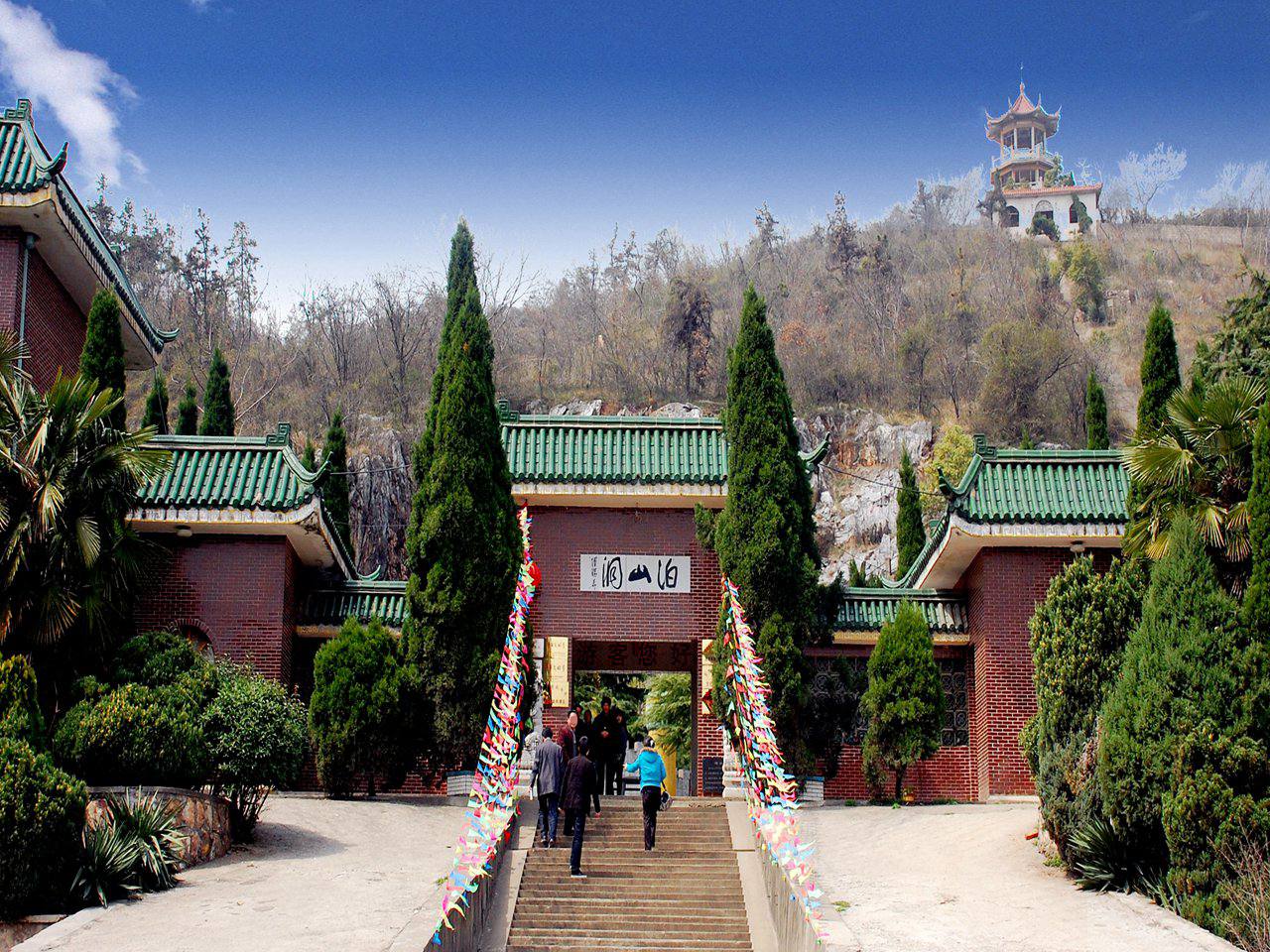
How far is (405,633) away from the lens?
19141 millimetres

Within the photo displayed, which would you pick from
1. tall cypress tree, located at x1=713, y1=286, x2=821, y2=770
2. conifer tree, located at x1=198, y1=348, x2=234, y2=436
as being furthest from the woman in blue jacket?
conifer tree, located at x1=198, y1=348, x2=234, y2=436

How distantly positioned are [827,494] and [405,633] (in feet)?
111

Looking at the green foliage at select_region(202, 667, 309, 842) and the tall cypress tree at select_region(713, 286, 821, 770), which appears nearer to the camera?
the green foliage at select_region(202, 667, 309, 842)

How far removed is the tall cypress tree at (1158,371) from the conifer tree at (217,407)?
1621cm

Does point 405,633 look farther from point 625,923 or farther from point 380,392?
point 380,392

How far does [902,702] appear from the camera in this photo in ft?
63.6

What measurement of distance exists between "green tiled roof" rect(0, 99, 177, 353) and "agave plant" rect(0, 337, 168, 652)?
14.0ft

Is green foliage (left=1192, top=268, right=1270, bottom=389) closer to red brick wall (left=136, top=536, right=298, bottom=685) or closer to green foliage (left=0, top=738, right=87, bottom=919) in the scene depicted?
red brick wall (left=136, top=536, right=298, bottom=685)

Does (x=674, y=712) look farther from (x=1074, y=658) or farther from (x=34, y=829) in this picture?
(x=34, y=829)

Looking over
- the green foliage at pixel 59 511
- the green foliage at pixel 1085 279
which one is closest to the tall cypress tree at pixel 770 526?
the green foliage at pixel 59 511

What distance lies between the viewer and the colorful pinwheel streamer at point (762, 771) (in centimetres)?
1194

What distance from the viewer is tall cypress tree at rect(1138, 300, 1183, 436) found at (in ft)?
61.8

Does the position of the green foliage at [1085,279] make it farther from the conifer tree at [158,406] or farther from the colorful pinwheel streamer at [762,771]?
the colorful pinwheel streamer at [762,771]

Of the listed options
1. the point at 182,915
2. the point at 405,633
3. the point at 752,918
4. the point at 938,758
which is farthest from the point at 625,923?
the point at 938,758
